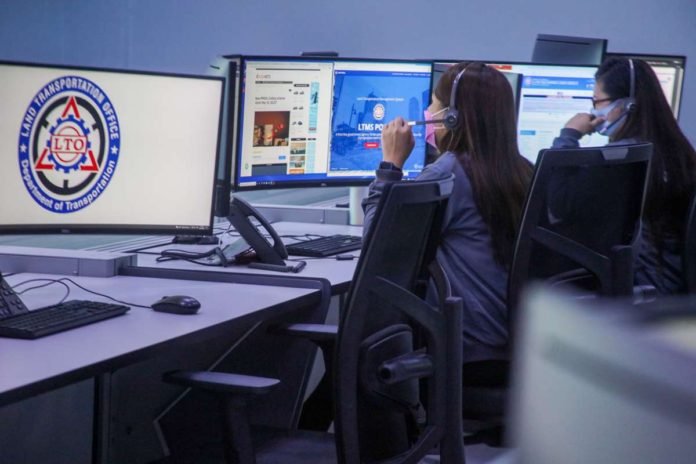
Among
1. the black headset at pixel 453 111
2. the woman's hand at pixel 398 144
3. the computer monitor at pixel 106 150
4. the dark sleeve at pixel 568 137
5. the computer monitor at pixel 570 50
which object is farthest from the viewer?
the computer monitor at pixel 570 50

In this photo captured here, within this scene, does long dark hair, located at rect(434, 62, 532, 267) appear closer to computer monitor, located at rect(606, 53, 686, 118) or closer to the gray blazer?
the gray blazer

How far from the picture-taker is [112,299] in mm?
1792

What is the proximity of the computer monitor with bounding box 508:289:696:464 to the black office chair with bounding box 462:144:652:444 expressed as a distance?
1529 millimetres

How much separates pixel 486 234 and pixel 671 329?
168 cm

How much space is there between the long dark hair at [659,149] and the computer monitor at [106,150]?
112 cm

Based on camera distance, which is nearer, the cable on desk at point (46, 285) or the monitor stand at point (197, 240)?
the cable on desk at point (46, 285)

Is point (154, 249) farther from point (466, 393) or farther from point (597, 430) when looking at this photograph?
point (597, 430)

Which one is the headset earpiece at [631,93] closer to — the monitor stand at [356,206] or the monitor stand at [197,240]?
the monitor stand at [356,206]

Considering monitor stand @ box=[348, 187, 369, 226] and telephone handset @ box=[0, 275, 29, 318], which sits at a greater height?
monitor stand @ box=[348, 187, 369, 226]

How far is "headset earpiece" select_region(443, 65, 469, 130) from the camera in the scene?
2.15 meters

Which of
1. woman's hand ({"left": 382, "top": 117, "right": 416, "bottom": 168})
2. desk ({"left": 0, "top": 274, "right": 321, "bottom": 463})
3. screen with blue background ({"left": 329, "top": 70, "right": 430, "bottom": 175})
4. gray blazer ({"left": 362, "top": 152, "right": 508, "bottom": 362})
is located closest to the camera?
desk ({"left": 0, "top": 274, "right": 321, "bottom": 463})

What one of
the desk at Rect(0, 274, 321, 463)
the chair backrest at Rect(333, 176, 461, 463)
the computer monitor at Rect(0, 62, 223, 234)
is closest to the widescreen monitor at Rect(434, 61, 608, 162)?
the computer monitor at Rect(0, 62, 223, 234)

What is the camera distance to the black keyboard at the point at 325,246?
2.45 metres

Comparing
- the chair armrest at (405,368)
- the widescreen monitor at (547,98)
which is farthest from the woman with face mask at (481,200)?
the widescreen monitor at (547,98)
